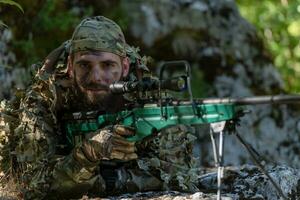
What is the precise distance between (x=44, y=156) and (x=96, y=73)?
0.77 metres

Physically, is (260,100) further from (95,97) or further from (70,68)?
(70,68)

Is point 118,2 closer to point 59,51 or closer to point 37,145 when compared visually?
point 59,51

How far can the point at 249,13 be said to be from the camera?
17766 mm

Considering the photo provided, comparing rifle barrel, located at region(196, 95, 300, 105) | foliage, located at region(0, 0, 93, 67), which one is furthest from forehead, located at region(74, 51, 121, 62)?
foliage, located at region(0, 0, 93, 67)

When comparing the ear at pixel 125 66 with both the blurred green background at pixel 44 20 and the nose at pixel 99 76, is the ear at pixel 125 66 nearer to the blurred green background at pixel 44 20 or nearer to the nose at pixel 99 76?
the nose at pixel 99 76

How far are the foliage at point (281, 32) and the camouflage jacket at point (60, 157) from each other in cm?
1071

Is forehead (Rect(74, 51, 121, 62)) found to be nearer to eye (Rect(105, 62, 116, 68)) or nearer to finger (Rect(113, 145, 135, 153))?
eye (Rect(105, 62, 116, 68))

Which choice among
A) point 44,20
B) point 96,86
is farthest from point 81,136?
point 44,20

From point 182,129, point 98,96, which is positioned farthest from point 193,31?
point 98,96

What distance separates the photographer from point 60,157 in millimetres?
5629

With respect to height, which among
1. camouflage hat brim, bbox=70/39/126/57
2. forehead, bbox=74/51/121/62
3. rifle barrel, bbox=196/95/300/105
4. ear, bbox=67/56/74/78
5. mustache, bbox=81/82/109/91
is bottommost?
rifle barrel, bbox=196/95/300/105

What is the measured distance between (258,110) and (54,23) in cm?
357

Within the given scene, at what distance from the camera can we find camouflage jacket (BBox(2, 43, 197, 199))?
5.52 meters

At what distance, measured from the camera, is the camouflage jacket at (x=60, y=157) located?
18.1 ft
